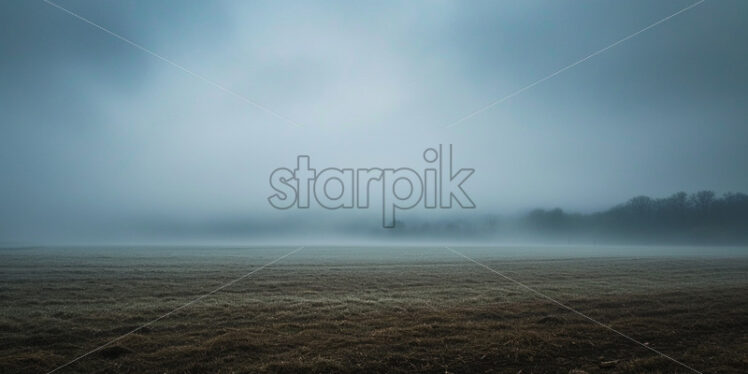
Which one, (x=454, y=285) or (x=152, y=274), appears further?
(x=152, y=274)

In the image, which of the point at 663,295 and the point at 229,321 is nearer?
the point at 229,321

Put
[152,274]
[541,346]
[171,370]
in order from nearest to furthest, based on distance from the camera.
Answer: [171,370] < [541,346] < [152,274]

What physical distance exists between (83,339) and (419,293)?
751 inches

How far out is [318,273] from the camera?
38.9 meters

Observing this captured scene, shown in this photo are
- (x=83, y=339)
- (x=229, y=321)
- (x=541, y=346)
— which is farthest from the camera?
(x=229, y=321)

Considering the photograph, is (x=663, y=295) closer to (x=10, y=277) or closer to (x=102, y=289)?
(x=102, y=289)

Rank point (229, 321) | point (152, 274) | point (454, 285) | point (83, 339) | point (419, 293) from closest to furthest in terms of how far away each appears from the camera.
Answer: point (83, 339) < point (229, 321) < point (419, 293) < point (454, 285) < point (152, 274)

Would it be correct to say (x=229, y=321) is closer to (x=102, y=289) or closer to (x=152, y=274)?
(x=102, y=289)

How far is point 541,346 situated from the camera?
1426 centimetres

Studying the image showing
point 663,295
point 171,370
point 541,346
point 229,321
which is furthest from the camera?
point 663,295

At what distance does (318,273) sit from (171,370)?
88.3ft

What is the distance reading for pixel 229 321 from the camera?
18281mm

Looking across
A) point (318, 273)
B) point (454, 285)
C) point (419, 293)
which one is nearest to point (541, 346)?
point (419, 293)

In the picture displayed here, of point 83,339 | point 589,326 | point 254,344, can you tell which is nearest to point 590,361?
point 589,326
